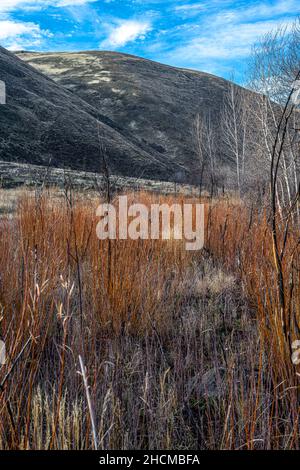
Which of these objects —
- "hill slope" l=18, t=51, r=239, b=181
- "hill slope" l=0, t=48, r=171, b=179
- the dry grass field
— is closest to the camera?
the dry grass field

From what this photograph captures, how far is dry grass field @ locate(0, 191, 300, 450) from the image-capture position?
3.14 ft

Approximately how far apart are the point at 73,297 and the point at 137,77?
47.8 metres

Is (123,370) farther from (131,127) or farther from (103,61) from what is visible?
(103,61)

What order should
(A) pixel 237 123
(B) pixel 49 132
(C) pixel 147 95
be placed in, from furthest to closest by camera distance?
(C) pixel 147 95 < (A) pixel 237 123 < (B) pixel 49 132

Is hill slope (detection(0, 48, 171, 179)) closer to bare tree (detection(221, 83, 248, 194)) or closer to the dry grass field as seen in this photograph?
bare tree (detection(221, 83, 248, 194))

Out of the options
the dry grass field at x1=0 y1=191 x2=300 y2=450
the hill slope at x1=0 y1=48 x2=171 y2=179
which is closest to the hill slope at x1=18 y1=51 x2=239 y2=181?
the hill slope at x1=0 y1=48 x2=171 y2=179

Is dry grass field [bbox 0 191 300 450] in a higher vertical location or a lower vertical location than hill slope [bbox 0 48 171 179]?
lower

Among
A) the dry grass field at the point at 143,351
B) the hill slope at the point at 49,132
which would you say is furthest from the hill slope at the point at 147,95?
the dry grass field at the point at 143,351

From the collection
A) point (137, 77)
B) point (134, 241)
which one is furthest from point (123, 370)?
point (137, 77)

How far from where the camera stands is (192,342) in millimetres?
1619

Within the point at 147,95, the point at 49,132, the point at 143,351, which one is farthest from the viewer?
the point at 147,95

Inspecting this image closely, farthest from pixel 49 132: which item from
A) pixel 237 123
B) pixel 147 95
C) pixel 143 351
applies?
pixel 147 95

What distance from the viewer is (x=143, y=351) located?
158 centimetres

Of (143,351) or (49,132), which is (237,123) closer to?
(49,132)
